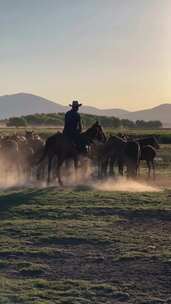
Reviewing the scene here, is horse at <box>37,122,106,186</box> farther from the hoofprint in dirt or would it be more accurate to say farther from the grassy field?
the hoofprint in dirt

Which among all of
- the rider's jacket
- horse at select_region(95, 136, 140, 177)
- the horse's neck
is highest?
the rider's jacket

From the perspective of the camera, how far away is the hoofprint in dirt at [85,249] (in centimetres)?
939

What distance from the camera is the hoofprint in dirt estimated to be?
939 cm

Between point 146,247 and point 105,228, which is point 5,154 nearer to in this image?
point 105,228

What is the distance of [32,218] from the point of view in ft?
50.3

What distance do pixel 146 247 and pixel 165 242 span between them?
2.12 feet

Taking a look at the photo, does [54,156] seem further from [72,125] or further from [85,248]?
[85,248]

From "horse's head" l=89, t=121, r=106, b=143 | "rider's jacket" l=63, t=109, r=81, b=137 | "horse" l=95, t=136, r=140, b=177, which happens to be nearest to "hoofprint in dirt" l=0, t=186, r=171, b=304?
"rider's jacket" l=63, t=109, r=81, b=137

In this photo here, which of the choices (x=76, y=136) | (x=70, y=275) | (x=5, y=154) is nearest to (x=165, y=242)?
(x=70, y=275)

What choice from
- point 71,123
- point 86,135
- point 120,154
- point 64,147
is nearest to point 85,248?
point 64,147

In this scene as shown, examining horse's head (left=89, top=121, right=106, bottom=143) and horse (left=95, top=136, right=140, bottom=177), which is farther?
horse (left=95, top=136, right=140, bottom=177)

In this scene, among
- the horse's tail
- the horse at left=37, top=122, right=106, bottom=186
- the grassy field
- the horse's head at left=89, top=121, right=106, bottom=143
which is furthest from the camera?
the horse's head at left=89, top=121, right=106, bottom=143

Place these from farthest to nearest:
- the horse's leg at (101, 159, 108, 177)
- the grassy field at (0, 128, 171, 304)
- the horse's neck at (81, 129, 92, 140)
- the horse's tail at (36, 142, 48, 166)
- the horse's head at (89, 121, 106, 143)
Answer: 1. the horse's leg at (101, 159, 108, 177)
2. the horse's head at (89, 121, 106, 143)
3. the horse's tail at (36, 142, 48, 166)
4. the horse's neck at (81, 129, 92, 140)
5. the grassy field at (0, 128, 171, 304)

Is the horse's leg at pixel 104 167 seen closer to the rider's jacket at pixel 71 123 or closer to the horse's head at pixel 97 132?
the horse's head at pixel 97 132
